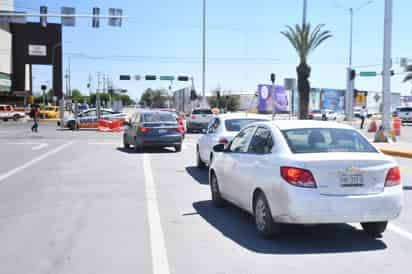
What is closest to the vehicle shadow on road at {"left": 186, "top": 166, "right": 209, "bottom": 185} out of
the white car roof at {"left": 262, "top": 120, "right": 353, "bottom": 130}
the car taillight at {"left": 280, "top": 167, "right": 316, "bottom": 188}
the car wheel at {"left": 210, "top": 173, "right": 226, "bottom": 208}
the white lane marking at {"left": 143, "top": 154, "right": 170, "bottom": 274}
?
the white lane marking at {"left": 143, "top": 154, "right": 170, "bottom": 274}

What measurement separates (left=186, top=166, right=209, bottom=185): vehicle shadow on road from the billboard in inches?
3050

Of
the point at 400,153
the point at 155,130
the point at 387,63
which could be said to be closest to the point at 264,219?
the point at 155,130

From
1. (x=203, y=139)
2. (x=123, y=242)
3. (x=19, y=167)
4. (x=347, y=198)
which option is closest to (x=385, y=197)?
(x=347, y=198)

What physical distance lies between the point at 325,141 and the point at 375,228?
1.36 meters

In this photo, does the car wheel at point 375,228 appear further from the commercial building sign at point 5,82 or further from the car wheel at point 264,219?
the commercial building sign at point 5,82

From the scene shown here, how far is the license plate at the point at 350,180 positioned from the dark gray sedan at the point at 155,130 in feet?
48.1

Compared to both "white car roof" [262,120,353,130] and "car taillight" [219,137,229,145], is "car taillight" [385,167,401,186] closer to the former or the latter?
"white car roof" [262,120,353,130]

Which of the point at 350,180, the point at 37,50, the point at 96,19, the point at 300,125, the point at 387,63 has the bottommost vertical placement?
the point at 350,180

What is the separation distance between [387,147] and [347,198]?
1761 cm

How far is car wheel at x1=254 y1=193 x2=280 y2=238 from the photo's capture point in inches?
294

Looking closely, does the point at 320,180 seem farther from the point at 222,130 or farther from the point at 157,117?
the point at 157,117

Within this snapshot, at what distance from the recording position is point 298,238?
25.5 feet

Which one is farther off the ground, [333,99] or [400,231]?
[333,99]

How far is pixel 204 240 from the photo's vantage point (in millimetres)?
7625
